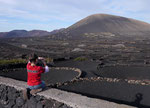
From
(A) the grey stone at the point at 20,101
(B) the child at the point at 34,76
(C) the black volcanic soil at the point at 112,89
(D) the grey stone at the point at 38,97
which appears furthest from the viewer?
(C) the black volcanic soil at the point at 112,89

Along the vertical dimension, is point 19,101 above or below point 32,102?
below

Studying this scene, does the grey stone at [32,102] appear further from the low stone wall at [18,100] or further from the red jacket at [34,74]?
the red jacket at [34,74]

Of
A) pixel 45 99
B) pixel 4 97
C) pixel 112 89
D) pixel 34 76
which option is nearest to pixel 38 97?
pixel 45 99

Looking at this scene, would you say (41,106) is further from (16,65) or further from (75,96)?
(16,65)

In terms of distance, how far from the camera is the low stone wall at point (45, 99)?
370 centimetres

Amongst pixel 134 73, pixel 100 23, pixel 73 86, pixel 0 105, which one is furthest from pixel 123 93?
pixel 100 23

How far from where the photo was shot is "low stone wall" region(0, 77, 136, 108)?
3703 millimetres

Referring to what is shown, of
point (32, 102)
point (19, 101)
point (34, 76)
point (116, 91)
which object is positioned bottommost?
point (116, 91)

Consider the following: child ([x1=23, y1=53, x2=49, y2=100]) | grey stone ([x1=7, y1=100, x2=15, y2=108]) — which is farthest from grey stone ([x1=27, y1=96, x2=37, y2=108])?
grey stone ([x1=7, y1=100, x2=15, y2=108])

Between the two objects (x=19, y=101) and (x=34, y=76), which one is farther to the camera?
(x=19, y=101)

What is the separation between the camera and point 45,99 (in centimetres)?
430

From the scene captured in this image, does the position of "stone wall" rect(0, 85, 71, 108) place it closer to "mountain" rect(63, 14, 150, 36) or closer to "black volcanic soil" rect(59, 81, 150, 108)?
"black volcanic soil" rect(59, 81, 150, 108)

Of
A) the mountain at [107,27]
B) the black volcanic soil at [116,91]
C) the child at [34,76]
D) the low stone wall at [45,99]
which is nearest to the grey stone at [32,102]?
the low stone wall at [45,99]

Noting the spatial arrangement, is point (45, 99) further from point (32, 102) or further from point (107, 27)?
point (107, 27)
